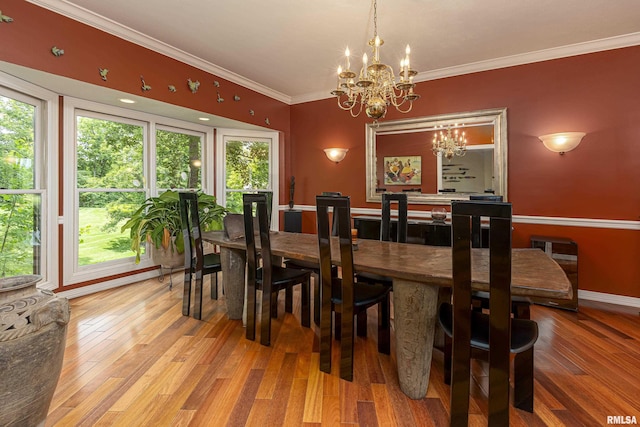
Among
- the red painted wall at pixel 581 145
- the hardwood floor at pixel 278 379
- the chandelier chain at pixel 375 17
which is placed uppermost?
the chandelier chain at pixel 375 17

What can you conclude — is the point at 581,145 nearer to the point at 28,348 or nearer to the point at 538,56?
the point at 538,56

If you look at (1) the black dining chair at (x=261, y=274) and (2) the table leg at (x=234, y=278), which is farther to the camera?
(2) the table leg at (x=234, y=278)

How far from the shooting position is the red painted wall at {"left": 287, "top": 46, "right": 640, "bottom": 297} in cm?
323

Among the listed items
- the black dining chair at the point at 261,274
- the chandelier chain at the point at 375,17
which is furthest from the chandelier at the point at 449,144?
the black dining chair at the point at 261,274

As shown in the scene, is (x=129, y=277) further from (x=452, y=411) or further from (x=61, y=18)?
(x=452, y=411)

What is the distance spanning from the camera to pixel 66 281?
3.42m

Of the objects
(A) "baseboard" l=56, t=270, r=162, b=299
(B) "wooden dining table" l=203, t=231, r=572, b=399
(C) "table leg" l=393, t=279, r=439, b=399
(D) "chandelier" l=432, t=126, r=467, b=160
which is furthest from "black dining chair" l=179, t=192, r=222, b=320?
(D) "chandelier" l=432, t=126, r=467, b=160

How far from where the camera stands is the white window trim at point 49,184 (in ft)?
10.4

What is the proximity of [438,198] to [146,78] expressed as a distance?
3605mm

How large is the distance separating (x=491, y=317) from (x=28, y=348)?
1859mm

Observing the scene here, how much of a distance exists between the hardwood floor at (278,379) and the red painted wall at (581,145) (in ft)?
2.33

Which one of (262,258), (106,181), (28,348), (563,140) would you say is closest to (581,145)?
(563,140)

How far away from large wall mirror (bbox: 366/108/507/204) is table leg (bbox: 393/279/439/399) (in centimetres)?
263

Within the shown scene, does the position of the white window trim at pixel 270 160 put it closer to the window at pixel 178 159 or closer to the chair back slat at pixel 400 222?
the window at pixel 178 159
